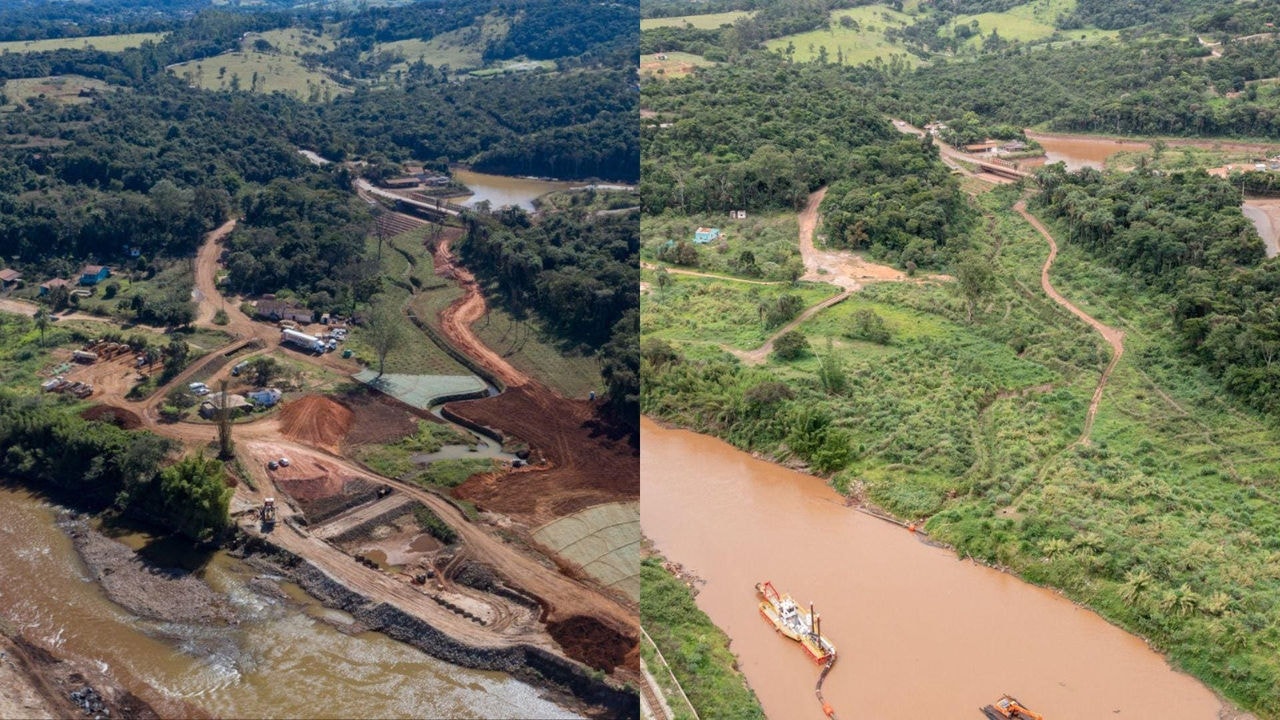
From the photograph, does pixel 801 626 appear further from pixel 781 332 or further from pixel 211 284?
pixel 211 284

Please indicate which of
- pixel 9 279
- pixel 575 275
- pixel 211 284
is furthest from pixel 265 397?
pixel 9 279

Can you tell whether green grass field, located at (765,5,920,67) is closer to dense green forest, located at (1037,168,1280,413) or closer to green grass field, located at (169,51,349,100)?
dense green forest, located at (1037,168,1280,413)

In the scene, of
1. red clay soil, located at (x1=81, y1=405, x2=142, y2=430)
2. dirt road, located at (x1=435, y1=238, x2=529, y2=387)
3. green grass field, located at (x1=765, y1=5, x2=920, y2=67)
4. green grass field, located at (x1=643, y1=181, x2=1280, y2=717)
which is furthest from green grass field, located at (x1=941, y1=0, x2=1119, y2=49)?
red clay soil, located at (x1=81, y1=405, x2=142, y2=430)

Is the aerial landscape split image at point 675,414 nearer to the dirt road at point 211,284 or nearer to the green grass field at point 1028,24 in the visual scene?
the dirt road at point 211,284

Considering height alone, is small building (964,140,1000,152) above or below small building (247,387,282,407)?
above

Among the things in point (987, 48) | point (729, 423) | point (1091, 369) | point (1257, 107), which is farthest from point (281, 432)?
point (987, 48)

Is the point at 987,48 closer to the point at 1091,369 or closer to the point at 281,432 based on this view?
the point at 1091,369
